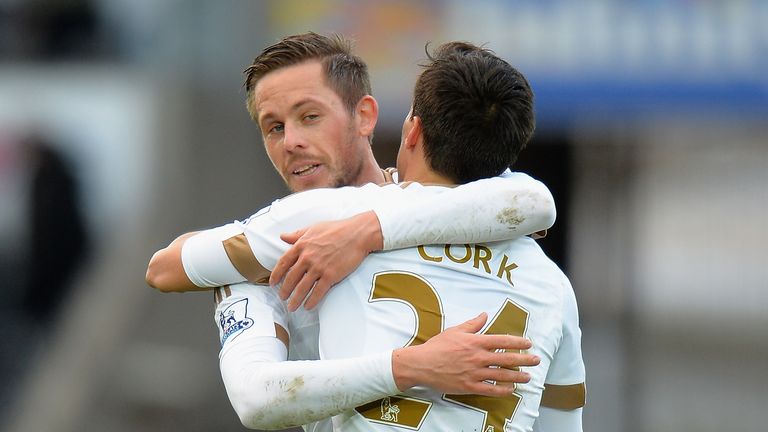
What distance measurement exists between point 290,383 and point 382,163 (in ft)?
23.0

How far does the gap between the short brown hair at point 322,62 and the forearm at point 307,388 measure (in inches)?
42.9

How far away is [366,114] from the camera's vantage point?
13.4 ft

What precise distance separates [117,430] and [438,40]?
335 centimetres

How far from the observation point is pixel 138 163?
35.1 ft

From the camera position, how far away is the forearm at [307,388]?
3076 millimetres

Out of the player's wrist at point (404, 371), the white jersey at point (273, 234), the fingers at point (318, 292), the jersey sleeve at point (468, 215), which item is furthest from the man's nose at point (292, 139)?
the player's wrist at point (404, 371)

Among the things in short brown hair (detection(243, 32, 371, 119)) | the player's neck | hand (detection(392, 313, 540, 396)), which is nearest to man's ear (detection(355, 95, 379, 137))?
short brown hair (detection(243, 32, 371, 119))

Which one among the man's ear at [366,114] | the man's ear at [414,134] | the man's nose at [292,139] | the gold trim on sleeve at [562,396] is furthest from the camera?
the man's ear at [366,114]

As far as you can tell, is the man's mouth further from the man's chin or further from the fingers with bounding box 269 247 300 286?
the fingers with bounding box 269 247 300 286

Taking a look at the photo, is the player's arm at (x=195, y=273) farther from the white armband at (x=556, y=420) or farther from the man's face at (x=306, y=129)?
the white armband at (x=556, y=420)

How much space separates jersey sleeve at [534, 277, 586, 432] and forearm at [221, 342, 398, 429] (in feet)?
1.74

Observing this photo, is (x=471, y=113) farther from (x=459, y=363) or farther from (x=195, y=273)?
(x=195, y=273)

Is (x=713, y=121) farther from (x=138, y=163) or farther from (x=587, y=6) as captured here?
(x=138, y=163)

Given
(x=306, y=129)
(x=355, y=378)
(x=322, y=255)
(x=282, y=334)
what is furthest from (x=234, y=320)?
(x=306, y=129)
